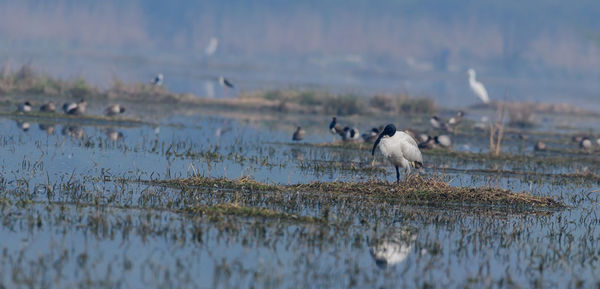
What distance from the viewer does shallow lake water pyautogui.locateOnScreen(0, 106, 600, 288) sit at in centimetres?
1070

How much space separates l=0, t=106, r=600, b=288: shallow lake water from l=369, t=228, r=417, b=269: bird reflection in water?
27 mm

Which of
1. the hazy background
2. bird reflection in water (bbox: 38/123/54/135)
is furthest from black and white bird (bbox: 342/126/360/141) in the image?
the hazy background

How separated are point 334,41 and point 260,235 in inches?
4229

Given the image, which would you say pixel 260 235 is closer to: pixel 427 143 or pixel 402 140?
pixel 402 140

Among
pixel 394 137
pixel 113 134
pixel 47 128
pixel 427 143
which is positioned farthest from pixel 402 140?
pixel 47 128

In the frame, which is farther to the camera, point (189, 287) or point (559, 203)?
point (559, 203)

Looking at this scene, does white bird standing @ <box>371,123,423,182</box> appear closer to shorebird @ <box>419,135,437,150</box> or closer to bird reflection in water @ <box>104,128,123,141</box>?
shorebird @ <box>419,135,437,150</box>

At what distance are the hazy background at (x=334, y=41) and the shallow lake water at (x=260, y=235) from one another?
185ft

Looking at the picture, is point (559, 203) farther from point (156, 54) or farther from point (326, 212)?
point (156, 54)

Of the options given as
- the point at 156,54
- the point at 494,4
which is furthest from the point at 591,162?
the point at 494,4

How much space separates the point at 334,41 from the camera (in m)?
119

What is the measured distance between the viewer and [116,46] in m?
104

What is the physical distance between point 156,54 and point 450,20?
1784 inches

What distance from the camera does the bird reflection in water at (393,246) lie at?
38.7 feet
